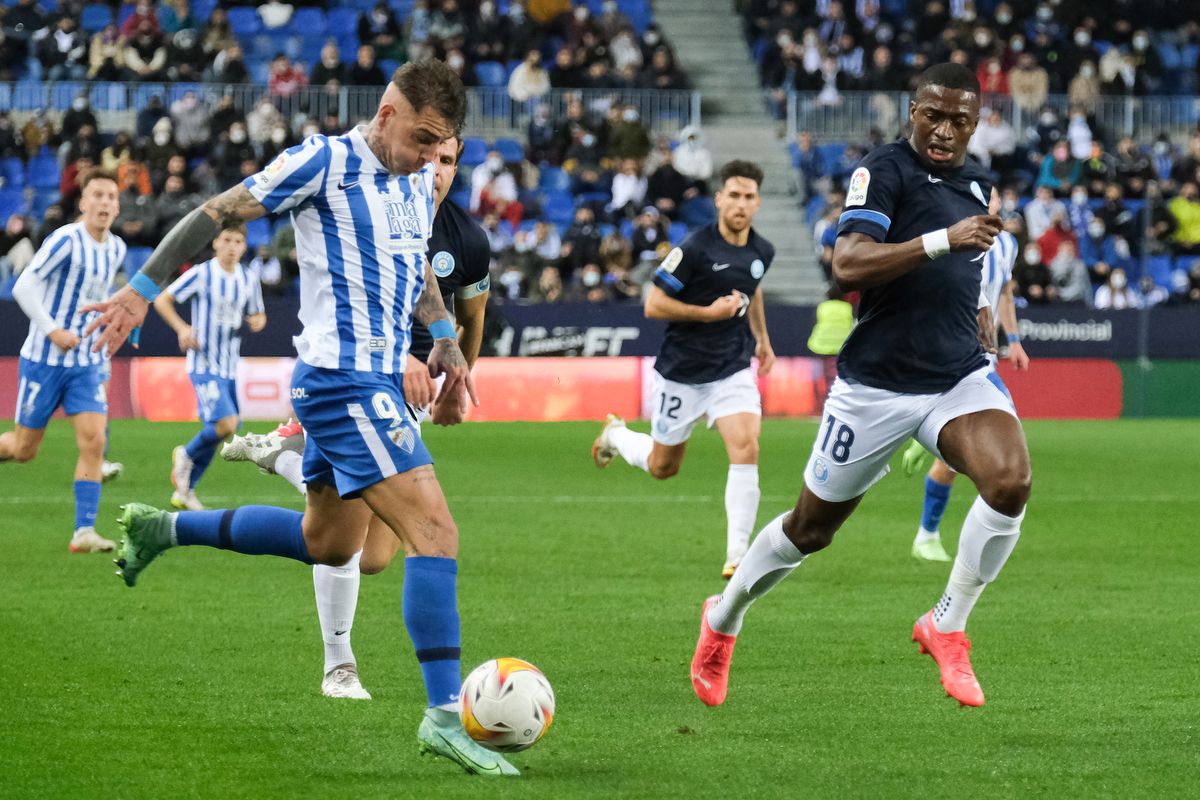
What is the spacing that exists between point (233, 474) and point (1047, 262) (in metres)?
14.8

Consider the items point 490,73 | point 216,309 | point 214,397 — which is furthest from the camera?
point 490,73

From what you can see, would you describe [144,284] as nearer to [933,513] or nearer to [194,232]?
[194,232]

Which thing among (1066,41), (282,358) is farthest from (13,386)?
(1066,41)

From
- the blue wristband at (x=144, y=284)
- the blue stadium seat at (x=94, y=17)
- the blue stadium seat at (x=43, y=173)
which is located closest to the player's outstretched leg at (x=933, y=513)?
the blue wristband at (x=144, y=284)

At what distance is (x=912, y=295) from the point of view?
258 inches

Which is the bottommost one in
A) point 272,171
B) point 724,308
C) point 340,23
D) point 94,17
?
point 724,308

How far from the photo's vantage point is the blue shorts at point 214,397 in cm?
1352

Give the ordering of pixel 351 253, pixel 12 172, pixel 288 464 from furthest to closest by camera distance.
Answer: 1. pixel 12 172
2. pixel 288 464
3. pixel 351 253

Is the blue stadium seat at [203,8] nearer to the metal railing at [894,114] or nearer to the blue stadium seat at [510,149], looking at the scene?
the blue stadium seat at [510,149]

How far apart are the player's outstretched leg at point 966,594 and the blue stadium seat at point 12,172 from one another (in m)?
22.5

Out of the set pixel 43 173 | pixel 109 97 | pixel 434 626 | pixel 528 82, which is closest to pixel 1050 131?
pixel 528 82

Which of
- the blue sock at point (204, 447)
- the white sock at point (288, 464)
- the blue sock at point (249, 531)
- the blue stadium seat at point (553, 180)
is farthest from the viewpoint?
the blue stadium seat at point (553, 180)

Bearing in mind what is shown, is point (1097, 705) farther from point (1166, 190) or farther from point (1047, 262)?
point (1166, 190)

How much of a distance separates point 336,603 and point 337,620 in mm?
63
